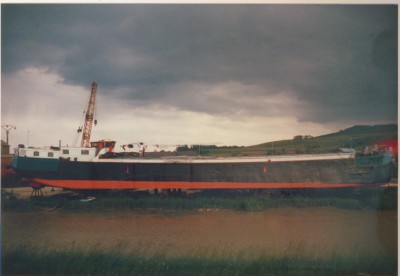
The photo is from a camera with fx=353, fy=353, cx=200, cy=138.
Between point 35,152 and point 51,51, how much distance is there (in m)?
1.13

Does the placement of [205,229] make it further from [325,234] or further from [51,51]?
[51,51]

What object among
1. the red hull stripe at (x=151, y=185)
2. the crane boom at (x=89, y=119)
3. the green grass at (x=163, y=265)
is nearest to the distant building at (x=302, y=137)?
the red hull stripe at (x=151, y=185)

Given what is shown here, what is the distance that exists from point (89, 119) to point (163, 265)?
70.6 inches

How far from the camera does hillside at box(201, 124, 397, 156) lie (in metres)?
3.91

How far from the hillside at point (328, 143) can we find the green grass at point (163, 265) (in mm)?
1161

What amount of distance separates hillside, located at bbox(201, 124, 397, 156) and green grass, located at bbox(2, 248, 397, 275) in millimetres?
1161

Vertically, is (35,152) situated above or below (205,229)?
above

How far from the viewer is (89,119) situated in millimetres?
3871

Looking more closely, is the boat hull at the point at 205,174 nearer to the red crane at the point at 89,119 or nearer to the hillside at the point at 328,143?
the hillside at the point at 328,143

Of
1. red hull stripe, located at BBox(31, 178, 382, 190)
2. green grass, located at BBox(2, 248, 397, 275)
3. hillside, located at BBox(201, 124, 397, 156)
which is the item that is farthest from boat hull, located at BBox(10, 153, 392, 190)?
green grass, located at BBox(2, 248, 397, 275)

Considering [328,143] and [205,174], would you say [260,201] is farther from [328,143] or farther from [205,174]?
[328,143]

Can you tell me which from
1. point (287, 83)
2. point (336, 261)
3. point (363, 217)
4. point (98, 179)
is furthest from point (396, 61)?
point (98, 179)

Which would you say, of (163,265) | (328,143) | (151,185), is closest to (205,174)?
(151,185)

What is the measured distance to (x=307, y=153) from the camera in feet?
13.1
